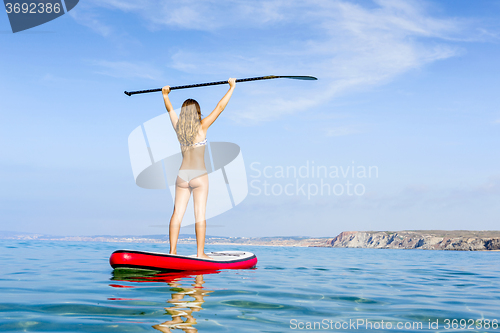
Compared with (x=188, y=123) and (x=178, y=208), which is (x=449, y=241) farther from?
(x=188, y=123)

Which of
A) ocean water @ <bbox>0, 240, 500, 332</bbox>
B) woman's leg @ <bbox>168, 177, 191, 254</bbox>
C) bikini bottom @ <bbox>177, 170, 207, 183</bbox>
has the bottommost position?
ocean water @ <bbox>0, 240, 500, 332</bbox>

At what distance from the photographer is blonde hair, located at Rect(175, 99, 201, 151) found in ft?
29.2

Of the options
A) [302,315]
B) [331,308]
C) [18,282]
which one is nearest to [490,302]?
[331,308]

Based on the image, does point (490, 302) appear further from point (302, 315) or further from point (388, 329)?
point (302, 315)

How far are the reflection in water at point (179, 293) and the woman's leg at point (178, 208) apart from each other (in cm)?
91

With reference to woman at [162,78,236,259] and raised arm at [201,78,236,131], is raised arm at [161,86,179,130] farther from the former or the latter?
raised arm at [201,78,236,131]

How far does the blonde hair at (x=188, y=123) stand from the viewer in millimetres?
8898

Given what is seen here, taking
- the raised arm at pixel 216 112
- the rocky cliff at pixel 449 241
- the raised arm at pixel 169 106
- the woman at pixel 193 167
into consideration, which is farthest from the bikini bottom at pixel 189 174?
the rocky cliff at pixel 449 241

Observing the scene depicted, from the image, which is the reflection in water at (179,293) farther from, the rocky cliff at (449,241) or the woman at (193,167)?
the rocky cliff at (449,241)

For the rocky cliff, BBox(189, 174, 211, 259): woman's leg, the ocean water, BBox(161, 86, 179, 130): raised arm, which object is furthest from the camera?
the rocky cliff

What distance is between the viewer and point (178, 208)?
8.92m

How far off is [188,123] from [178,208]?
2053mm

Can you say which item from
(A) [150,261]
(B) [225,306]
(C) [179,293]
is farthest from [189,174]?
(B) [225,306]

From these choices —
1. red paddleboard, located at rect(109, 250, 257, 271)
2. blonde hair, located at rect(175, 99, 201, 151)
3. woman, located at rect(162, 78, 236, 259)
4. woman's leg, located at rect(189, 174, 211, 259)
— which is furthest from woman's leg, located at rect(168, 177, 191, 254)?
blonde hair, located at rect(175, 99, 201, 151)
